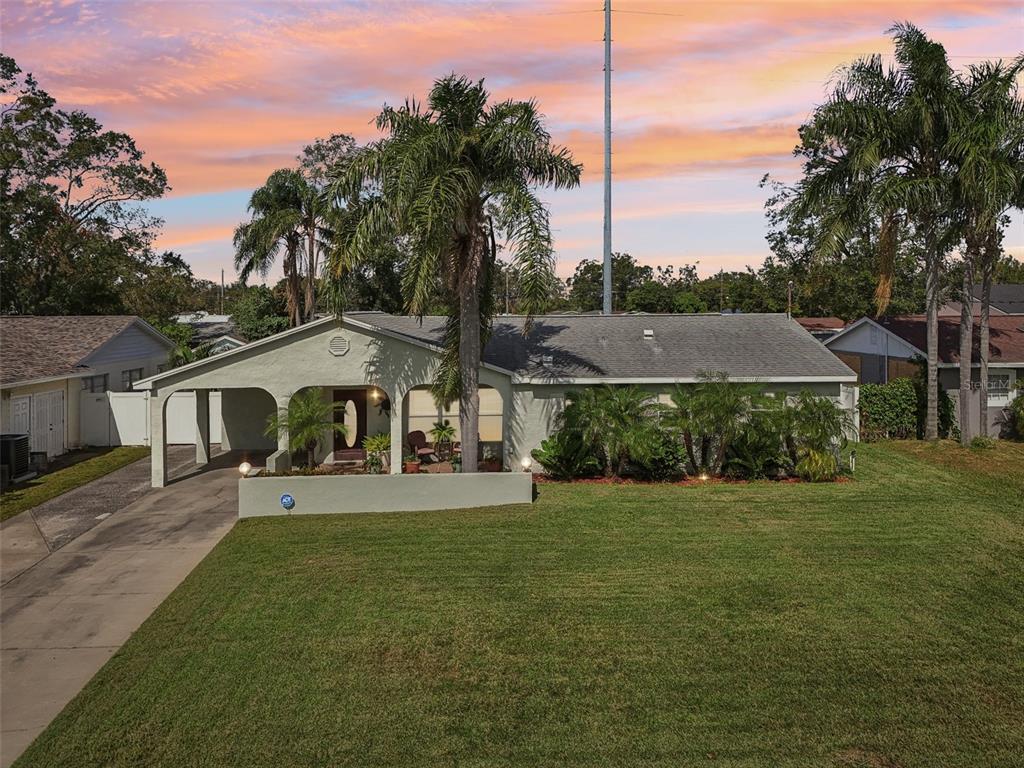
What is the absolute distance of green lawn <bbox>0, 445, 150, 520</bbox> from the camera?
691 inches

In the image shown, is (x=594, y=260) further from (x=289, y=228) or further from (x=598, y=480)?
(x=598, y=480)

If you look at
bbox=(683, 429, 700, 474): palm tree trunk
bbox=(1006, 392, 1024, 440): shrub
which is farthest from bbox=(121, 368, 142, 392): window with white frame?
bbox=(1006, 392, 1024, 440): shrub

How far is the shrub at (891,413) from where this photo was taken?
25047 millimetres

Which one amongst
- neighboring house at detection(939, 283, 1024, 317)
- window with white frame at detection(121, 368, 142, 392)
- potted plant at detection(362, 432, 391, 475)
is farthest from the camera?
neighboring house at detection(939, 283, 1024, 317)

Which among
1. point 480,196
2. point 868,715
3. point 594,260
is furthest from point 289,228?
point 594,260

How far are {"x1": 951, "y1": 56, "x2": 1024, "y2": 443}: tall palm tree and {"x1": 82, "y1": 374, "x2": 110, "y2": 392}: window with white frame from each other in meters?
28.6

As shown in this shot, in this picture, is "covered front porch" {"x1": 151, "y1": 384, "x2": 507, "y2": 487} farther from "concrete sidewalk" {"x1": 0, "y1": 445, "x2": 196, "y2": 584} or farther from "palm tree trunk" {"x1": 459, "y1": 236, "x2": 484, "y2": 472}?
"palm tree trunk" {"x1": 459, "y1": 236, "x2": 484, "y2": 472}

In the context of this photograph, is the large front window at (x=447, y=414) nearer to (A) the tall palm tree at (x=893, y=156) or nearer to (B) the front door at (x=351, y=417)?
(B) the front door at (x=351, y=417)

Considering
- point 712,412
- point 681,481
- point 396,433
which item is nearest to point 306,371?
point 396,433

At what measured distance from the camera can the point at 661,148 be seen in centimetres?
2600

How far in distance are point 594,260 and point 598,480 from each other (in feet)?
233

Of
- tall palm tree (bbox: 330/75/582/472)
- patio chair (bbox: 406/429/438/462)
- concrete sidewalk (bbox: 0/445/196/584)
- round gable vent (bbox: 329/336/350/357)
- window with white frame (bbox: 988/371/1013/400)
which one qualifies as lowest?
concrete sidewalk (bbox: 0/445/196/584)

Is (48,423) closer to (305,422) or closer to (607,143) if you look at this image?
(305,422)

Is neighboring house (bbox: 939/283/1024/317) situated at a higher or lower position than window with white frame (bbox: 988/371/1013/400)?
higher
